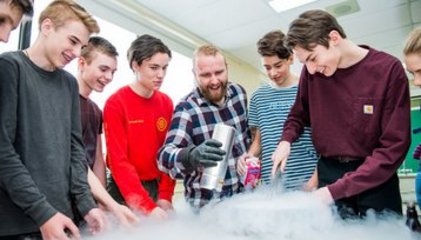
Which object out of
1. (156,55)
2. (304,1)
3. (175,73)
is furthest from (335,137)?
(175,73)

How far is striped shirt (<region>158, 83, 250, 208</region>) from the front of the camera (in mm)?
1245

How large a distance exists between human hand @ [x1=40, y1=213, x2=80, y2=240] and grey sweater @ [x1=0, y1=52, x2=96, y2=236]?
0.01 metres

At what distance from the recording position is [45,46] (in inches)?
39.4

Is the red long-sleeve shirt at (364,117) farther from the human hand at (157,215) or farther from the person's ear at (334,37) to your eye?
the human hand at (157,215)

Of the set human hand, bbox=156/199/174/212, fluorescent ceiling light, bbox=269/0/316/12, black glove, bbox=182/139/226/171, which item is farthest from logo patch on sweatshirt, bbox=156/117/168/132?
fluorescent ceiling light, bbox=269/0/316/12

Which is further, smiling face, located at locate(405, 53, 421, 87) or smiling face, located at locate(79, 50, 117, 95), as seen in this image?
smiling face, located at locate(79, 50, 117, 95)

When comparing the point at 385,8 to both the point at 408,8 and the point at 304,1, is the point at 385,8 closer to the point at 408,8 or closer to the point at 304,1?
the point at 408,8

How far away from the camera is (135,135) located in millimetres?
1429

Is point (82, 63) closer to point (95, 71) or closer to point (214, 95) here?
point (95, 71)

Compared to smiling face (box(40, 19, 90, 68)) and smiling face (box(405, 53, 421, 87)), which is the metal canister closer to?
smiling face (box(40, 19, 90, 68))

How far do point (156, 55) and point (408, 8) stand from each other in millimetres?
3222

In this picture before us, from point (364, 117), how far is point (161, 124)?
799 mm

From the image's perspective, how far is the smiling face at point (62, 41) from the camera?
1.01 m

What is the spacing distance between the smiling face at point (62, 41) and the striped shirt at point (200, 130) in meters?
0.41
